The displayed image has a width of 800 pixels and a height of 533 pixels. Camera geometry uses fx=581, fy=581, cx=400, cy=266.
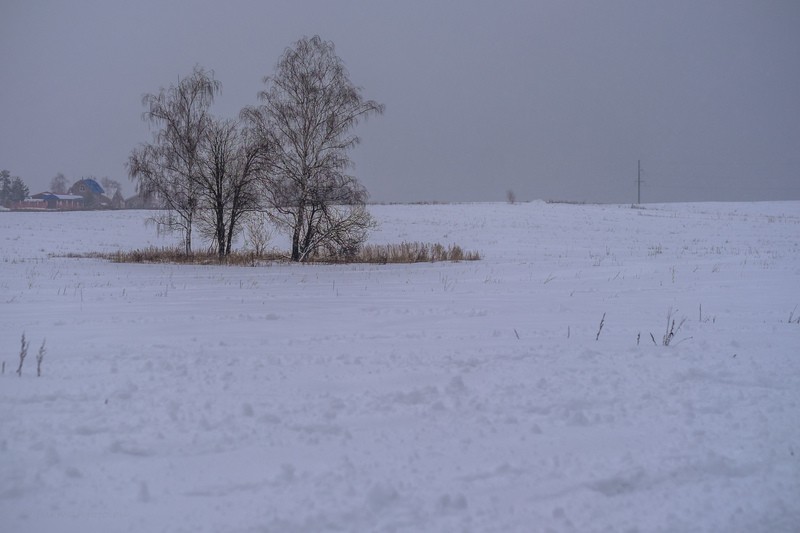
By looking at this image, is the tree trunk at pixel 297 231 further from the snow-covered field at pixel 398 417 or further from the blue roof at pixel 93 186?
the blue roof at pixel 93 186

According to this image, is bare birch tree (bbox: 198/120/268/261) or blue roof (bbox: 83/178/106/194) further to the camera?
blue roof (bbox: 83/178/106/194)

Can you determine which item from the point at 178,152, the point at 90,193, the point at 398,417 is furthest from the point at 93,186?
the point at 398,417

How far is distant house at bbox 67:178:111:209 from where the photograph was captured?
108 meters

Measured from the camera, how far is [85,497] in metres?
3.54

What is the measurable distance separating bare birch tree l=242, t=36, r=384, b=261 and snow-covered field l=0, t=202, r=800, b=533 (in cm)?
1347

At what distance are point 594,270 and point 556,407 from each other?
1543cm

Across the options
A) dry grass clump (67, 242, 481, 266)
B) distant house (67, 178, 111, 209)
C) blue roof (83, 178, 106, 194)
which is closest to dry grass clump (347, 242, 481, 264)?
dry grass clump (67, 242, 481, 266)

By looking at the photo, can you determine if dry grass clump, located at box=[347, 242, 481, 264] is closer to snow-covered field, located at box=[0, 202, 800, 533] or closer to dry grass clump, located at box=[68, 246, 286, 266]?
dry grass clump, located at box=[68, 246, 286, 266]

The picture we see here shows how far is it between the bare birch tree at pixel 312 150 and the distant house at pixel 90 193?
91.2 meters

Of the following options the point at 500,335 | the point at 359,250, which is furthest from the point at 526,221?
the point at 500,335

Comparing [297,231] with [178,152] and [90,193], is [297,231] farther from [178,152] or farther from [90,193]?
[90,193]

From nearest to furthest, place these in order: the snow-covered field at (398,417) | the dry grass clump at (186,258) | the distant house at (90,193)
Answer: the snow-covered field at (398,417) < the dry grass clump at (186,258) < the distant house at (90,193)

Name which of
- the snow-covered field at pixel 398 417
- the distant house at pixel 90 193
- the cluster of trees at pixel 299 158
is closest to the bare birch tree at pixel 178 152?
the cluster of trees at pixel 299 158

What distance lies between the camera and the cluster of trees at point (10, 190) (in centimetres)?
11056
